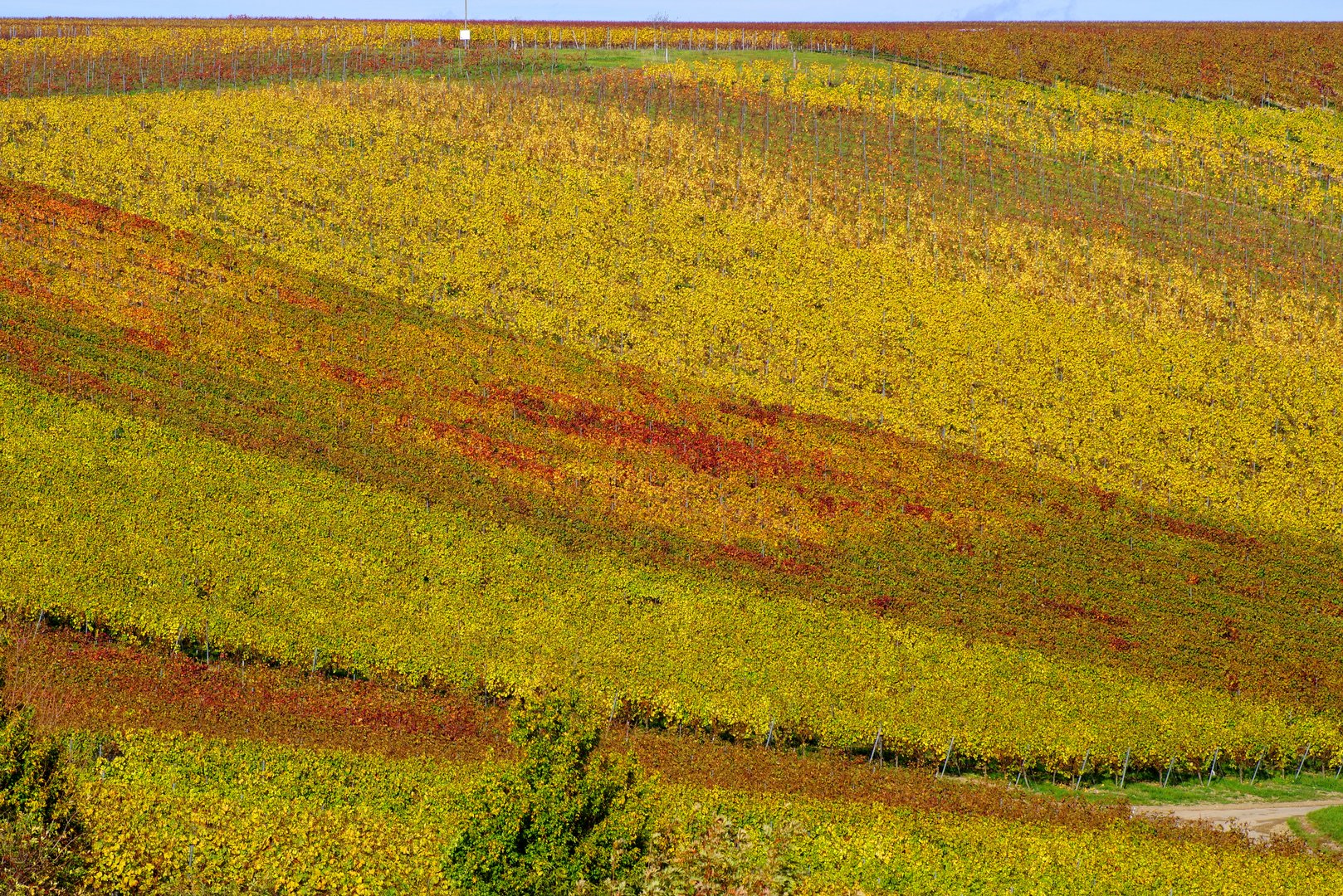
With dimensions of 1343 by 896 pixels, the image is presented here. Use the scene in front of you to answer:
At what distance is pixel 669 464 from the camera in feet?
240

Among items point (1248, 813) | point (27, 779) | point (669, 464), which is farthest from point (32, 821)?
point (669, 464)

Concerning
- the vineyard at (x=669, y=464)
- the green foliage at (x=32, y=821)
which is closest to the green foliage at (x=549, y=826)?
the vineyard at (x=669, y=464)

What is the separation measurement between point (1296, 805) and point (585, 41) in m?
143

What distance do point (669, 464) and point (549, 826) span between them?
39.7m

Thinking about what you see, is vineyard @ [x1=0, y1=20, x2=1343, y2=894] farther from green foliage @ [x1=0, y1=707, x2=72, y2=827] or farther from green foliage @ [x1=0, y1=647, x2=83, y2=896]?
green foliage @ [x1=0, y1=707, x2=72, y2=827]

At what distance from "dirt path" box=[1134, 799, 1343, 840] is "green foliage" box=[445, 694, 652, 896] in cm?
2408

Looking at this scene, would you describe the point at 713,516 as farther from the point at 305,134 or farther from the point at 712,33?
the point at 712,33

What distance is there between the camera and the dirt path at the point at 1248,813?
5016cm

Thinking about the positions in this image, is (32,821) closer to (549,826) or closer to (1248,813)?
(549,826)

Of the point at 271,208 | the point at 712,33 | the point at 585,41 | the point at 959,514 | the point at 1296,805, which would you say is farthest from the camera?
the point at 712,33

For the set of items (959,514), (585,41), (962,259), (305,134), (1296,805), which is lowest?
(1296,805)

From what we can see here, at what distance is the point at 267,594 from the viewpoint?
183 ft

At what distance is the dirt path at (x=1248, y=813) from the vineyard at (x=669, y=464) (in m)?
2.13

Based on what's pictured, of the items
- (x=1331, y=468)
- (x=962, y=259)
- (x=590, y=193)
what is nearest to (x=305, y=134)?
(x=590, y=193)
